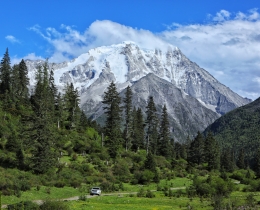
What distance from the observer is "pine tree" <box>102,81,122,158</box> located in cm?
7775

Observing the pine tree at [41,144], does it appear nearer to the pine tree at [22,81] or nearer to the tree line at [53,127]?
the tree line at [53,127]

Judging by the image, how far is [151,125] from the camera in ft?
334

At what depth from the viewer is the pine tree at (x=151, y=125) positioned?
10006 cm

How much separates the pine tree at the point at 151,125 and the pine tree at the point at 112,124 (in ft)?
61.0

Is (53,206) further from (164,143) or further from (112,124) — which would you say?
(164,143)

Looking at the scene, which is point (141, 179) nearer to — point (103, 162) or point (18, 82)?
point (103, 162)

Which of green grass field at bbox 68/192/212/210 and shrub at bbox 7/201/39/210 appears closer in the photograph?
shrub at bbox 7/201/39/210

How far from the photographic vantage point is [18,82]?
101m

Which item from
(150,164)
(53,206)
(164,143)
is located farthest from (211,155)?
(53,206)

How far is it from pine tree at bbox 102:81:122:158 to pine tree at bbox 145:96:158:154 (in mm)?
18600

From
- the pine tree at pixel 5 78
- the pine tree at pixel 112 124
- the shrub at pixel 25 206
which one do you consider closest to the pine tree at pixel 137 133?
the pine tree at pixel 112 124

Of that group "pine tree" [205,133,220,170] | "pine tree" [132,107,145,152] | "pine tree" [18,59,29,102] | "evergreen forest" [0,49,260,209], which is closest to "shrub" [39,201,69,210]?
"evergreen forest" [0,49,260,209]

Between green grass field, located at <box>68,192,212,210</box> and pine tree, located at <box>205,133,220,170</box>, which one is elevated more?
pine tree, located at <box>205,133,220,170</box>

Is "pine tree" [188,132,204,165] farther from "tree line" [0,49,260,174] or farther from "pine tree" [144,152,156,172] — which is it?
"pine tree" [144,152,156,172]
